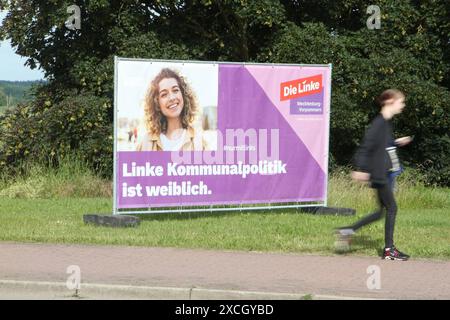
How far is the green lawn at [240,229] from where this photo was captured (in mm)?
10016

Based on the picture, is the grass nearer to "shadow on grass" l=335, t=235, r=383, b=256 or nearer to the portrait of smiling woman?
"shadow on grass" l=335, t=235, r=383, b=256

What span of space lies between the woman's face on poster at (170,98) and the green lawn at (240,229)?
1.74m

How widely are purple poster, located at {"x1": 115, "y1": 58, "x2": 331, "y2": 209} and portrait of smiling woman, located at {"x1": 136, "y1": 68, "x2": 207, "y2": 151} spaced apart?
0.02 metres

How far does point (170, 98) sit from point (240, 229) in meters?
2.28

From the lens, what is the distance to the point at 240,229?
11336 mm

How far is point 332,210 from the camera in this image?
42.8ft

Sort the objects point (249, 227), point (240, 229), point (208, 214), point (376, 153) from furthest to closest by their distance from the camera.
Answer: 1. point (208, 214)
2. point (249, 227)
3. point (240, 229)
4. point (376, 153)

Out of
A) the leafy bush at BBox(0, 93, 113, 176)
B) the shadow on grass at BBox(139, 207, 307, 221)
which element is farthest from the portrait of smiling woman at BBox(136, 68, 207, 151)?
the leafy bush at BBox(0, 93, 113, 176)

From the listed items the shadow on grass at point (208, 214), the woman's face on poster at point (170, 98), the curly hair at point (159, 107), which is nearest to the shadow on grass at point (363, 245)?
the shadow on grass at point (208, 214)

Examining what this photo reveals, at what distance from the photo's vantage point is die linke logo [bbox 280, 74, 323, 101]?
12.5 meters

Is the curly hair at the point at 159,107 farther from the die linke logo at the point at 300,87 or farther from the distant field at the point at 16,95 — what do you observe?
the distant field at the point at 16,95

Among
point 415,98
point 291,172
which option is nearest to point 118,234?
point 291,172

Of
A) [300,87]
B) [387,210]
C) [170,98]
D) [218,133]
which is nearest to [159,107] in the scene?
[170,98]

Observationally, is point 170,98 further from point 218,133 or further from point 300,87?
point 300,87
